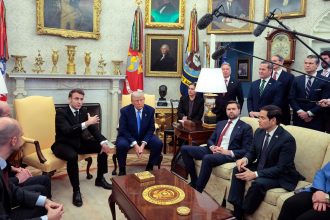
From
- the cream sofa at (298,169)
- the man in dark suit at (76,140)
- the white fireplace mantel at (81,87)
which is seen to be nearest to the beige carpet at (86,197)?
the man in dark suit at (76,140)

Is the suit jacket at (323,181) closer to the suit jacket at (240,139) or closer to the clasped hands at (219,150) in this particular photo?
the suit jacket at (240,139)

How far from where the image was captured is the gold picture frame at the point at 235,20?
7109mm

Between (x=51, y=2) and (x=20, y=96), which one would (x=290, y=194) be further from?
(x=51, y=2)

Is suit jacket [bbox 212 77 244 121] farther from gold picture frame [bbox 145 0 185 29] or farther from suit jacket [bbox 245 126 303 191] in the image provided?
gold picture frame [bbox 145 0 185 29]

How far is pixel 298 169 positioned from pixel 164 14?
5.29 m

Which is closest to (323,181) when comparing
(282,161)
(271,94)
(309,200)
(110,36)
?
(309,200)

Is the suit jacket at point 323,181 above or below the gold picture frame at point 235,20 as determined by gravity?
below

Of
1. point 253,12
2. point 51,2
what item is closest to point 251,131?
point 253,12

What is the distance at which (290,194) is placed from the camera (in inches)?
121

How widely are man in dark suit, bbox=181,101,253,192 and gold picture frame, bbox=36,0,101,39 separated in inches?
158

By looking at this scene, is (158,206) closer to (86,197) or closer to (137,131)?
(86,197)

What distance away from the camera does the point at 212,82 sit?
15.5ft

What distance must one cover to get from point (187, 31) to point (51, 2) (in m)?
3.25

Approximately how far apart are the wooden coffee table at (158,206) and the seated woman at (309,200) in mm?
646
